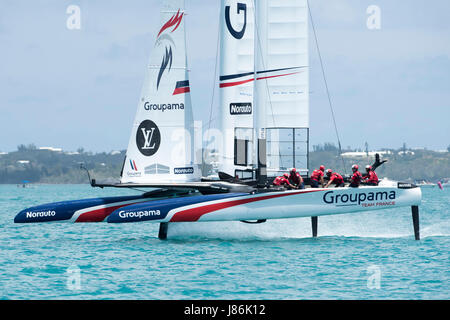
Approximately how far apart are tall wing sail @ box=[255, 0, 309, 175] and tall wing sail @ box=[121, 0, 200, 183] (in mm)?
3005

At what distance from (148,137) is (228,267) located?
4.21 meters

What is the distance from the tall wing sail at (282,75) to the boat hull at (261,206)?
11.8ft

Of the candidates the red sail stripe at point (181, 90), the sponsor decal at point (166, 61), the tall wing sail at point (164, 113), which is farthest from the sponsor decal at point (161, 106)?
the sponsor decal at point (166, 61)

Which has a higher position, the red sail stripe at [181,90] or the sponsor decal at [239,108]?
the red sail stripe at [181,90]

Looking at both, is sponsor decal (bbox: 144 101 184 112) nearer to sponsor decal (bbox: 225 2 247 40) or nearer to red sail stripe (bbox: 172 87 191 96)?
red sail stripe (bbox: 172 87 191 96)

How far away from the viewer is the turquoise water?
1030 cm

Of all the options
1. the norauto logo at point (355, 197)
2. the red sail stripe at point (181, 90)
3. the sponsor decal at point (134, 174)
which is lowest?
the norauto logo at point (355, 197)

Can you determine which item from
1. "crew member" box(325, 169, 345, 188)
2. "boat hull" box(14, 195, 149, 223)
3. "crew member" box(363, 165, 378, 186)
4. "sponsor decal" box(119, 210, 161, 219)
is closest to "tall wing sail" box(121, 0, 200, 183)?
"boat hull" box(14, 195, 149, 223)

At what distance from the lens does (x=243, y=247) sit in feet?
48.6

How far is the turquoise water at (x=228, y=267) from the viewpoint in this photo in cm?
1030

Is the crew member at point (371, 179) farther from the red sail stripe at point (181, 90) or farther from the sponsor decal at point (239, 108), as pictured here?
the red sail stripe at point (181, 90)

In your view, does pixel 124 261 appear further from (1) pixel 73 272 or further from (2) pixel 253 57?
(2) pixel 253 57

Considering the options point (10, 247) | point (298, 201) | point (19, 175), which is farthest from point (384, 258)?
point (19, 175)

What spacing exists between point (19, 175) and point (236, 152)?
560ft
